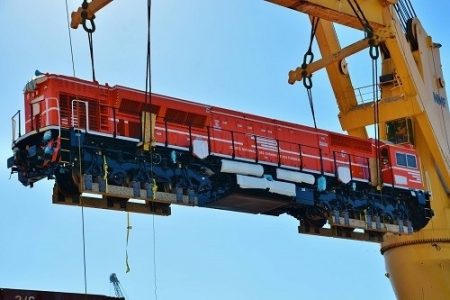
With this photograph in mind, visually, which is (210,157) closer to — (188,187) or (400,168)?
(188,187)

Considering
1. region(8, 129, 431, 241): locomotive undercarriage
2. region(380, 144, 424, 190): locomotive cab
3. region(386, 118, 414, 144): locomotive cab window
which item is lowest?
region(8, 129, 431, 241): locomotive undercarriage

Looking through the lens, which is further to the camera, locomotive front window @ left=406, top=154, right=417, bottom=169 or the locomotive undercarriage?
locomotive front window @ left=406, top=154, right=417, bottom=169

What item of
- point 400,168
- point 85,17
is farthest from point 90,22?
point 400,168

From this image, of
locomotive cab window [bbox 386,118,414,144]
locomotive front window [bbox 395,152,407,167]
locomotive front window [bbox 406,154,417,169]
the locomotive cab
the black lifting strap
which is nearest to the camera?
the black lifting strap

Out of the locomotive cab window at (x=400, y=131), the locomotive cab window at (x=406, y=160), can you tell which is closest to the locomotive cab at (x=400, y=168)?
the locomotive cab window at (x=406, y=160)

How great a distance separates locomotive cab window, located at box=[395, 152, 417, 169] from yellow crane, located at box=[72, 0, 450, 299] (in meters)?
0.78

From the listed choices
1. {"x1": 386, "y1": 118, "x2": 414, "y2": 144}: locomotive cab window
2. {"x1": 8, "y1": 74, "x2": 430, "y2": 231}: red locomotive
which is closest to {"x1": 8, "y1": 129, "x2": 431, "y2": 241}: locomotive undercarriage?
{"x1": 8, "y1": 74, "x2": 430, "y2": 231}: red locomotive

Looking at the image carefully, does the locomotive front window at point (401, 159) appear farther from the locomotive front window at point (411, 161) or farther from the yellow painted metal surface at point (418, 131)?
the yellow painted metal surface at point (418, 131)

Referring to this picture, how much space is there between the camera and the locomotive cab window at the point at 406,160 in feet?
78.1

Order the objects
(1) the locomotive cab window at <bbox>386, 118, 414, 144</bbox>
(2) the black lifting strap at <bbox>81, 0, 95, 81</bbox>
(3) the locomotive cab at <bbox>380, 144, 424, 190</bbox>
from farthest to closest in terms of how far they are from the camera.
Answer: (1) the locomotive cab window at <bbox>386, 118, 414, 144</bbox> < (3) the locomotive cab at <bbox>380, 144, 424, 190</bbox> < (2) the black lifting strap at <bbox>81, 0, 95, 81</bbox>

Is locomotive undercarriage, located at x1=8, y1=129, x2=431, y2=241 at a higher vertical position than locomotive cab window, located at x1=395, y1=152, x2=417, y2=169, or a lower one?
lower

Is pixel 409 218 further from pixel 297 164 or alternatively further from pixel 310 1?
pixel 310 1

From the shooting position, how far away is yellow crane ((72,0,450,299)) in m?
23.6

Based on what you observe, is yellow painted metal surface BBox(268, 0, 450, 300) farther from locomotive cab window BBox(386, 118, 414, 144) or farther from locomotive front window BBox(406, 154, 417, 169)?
locomotive front window BBox(406, 154, 417, 169)
